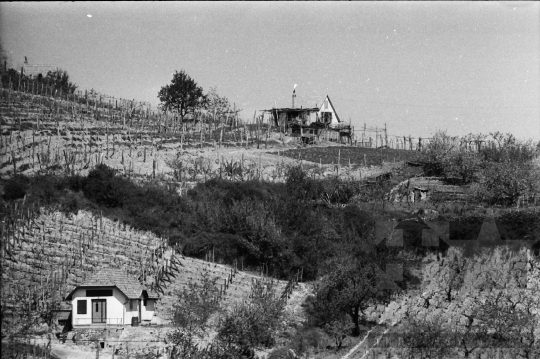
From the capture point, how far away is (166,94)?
48844mm

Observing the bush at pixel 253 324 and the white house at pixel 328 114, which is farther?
the white house at pixel 328 114

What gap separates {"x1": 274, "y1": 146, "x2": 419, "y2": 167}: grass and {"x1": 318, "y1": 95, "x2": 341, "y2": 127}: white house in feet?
15.0

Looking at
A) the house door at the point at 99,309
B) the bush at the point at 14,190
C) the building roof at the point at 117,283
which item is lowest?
the house door at the point at 99,309

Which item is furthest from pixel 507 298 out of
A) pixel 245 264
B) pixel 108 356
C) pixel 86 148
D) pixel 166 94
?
pixel 166 94

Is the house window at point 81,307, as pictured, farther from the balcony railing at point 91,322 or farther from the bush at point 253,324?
the bush at point 253,324

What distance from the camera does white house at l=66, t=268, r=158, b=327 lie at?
66.7 feet

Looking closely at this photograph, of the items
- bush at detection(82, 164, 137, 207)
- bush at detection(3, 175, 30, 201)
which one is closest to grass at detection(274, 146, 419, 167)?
bush at detection(82, 164, 137, 207)

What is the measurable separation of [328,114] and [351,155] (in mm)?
8844

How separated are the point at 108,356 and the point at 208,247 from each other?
27.4 ft

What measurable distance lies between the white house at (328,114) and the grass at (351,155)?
15.0 ft

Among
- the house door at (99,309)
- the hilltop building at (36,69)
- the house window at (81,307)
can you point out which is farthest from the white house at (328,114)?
the house window at (81,307)

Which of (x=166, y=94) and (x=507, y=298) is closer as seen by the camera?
(x=507, y=298)

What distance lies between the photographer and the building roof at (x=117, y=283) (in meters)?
20.5

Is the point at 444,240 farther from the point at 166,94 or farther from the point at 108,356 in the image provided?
the point at 166,94
